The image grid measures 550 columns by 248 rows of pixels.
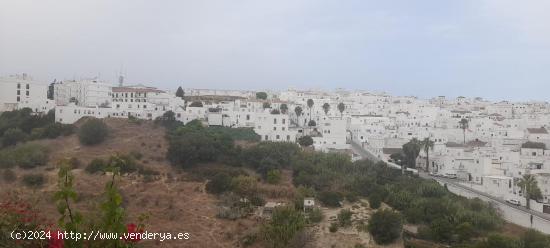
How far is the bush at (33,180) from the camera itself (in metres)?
25.7

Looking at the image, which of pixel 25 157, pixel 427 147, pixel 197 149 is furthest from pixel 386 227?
pixel 25 157

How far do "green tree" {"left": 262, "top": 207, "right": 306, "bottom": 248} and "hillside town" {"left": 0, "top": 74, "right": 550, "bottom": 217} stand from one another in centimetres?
1391

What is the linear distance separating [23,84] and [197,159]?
18.9 meters

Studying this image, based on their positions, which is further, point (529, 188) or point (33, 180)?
point (529, 188)

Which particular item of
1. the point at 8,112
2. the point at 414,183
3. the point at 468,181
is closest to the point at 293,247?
the point at 414,183

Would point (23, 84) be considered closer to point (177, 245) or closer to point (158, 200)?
point (158, 200)

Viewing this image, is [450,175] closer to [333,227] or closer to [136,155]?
[333,227]

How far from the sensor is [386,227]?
837 inches

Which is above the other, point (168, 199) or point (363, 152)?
point (363, 152)

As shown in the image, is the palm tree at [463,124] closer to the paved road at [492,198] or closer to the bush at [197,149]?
the paved road at [492,198]

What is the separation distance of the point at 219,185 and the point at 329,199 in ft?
19.1

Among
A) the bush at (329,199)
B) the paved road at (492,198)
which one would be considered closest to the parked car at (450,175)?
the paved road at (492,198)

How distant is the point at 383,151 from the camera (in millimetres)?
37531

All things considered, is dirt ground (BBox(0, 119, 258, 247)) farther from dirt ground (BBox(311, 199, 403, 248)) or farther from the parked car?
the parked car
